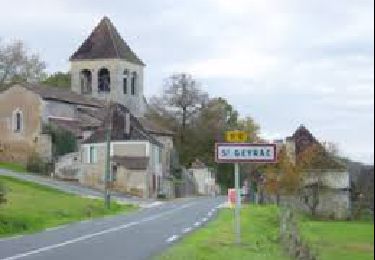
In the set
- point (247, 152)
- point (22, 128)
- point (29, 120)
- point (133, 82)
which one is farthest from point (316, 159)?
point (247, 152)

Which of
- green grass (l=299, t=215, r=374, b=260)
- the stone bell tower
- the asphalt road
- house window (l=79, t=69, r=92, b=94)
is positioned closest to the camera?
the asphalt road

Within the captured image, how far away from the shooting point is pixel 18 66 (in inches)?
4897

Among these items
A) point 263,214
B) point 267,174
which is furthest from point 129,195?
point 263,214

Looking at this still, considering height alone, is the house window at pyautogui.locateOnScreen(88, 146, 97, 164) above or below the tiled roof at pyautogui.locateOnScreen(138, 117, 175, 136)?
below

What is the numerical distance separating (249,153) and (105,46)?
10283 centimetres

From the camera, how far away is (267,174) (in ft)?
295

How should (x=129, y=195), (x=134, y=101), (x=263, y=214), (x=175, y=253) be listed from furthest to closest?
(x=134, y=101) → (x=129, y=195) → (x=263, y=214) → (x=175, y=253)

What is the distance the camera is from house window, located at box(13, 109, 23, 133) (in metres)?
101

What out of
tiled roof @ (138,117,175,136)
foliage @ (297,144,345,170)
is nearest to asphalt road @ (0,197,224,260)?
foliage @ (297,144,345,170)

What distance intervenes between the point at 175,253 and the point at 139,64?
106m

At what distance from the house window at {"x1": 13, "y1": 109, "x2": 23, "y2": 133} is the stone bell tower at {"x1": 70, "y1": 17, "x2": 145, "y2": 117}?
63.9 feet

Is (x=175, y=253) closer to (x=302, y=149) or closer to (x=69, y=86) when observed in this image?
(x=302, y=149)

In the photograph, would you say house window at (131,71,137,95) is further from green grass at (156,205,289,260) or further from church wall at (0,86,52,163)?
green grass at (156,205,289,260)

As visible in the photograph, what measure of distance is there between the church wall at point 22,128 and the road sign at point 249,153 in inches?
2988
